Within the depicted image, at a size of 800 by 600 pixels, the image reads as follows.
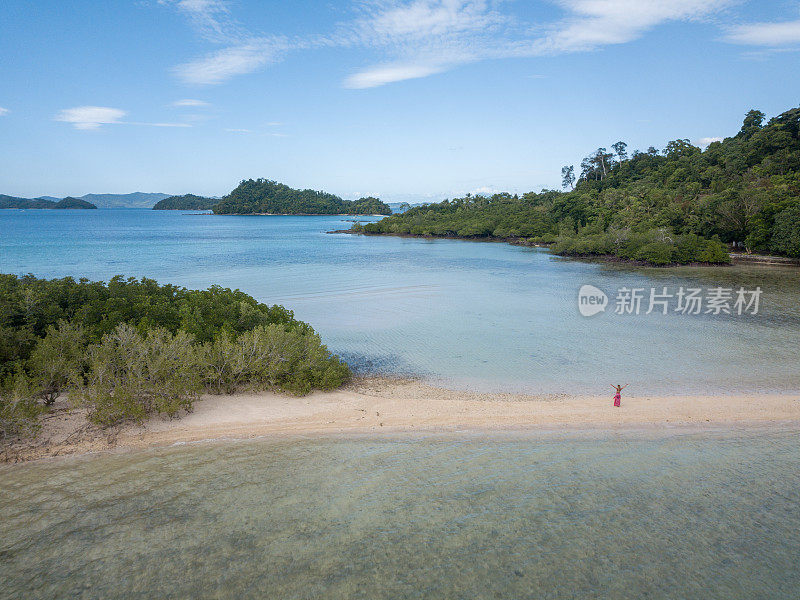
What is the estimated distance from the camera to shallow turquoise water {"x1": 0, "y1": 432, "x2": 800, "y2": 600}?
21.1ft

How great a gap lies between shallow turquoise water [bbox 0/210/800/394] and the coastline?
1337mm

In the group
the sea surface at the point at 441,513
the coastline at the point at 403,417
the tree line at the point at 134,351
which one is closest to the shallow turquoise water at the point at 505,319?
the sea surface at the point at 441,513

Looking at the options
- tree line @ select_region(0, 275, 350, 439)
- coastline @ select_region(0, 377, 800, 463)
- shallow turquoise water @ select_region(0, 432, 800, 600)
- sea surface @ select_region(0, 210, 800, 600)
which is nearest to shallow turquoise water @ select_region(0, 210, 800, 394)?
sea surface @ select_region(0, 210, 800, 600)

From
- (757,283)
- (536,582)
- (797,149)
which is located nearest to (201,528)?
(536,582)

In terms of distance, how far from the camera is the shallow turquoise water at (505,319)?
595 inches

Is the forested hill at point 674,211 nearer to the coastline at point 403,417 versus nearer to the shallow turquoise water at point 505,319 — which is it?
the shallow turquoise water at point 505,319

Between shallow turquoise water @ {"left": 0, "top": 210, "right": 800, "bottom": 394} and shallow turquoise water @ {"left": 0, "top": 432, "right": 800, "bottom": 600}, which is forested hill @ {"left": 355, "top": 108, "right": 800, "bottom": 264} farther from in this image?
shallow turquoise water @ {"left": 0, "top": 432, "right": 800, "bottom": 600}

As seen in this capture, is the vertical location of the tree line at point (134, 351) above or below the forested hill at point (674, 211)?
below

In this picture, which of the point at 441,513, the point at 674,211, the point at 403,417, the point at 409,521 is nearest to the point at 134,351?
the point at 403,417

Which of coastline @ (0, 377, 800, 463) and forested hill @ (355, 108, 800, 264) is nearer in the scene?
coastline @ (0, 377, 800, 463)

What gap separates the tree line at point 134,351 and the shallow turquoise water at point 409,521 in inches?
58.8

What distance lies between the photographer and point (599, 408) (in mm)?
12023

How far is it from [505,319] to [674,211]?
120 feet

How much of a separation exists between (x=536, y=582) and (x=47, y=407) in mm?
10938
